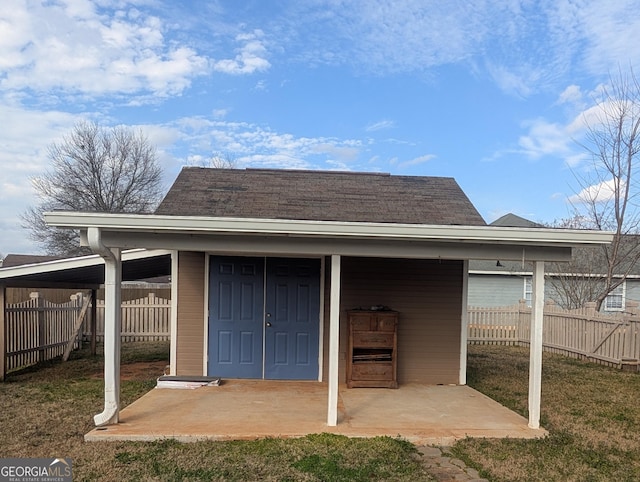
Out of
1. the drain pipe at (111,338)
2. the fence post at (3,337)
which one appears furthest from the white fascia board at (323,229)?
the fence post at (3,337)

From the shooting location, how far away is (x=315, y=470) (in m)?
→ 4.31

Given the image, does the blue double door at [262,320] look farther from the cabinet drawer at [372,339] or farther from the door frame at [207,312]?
the cabinet drawer at [372,339]

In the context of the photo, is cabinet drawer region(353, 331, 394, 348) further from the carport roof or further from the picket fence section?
the picket fence section

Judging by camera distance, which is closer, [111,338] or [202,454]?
[202,454]

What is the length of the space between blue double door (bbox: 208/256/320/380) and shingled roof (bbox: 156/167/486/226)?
0.93 metres

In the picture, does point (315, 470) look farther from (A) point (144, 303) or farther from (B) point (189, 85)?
(B) point (189, 85)

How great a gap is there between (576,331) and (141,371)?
9998 millimetres

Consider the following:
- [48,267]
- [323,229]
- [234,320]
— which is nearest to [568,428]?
[323,229]

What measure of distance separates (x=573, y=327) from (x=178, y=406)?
989 cm

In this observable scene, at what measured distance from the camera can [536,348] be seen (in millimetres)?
5785

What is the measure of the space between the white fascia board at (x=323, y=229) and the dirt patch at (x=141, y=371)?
4.32m

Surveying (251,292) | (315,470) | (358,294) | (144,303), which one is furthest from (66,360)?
(315,470)

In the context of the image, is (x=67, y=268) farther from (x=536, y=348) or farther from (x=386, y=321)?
(x=536, y=348)

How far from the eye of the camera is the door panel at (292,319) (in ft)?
26.6
